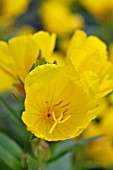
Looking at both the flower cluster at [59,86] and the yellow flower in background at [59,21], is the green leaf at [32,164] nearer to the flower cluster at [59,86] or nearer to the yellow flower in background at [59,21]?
the flower cluster at [59,86]

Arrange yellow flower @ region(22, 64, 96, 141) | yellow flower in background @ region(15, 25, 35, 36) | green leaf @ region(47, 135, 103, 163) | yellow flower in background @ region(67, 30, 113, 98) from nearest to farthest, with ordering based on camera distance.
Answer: yellow flower @ region(22, 64, 96, 141)
yellow flower in background @ region(67, 30, 113, 98)
green leaf @ region(47, 135, 103, 163)
yellow flower in background @ region(15, 25, 35, 36)

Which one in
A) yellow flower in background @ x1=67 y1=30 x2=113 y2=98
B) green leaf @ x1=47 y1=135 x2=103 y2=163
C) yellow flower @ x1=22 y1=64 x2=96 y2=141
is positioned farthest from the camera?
green leaf @ x1=47 y1=135 x2=103 y2=163

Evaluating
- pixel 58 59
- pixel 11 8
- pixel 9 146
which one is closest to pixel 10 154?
pixel 9 146

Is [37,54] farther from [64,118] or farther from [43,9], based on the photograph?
[43,9]

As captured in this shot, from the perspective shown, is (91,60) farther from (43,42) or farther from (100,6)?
(100,6)

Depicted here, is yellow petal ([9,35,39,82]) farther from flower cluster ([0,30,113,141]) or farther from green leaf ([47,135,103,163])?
green leaf ([47,135,103,163])

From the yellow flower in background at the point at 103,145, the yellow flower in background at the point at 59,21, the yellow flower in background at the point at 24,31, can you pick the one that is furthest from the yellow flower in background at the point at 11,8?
the yellow flower in background at the point at 103,145

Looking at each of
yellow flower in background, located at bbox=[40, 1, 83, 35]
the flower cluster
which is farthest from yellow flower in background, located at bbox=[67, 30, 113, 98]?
yellow flower in background, located at bbox=[40, 1, 83, 35]

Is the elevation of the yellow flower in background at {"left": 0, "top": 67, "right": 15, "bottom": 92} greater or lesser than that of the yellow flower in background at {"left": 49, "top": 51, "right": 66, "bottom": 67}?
greater
